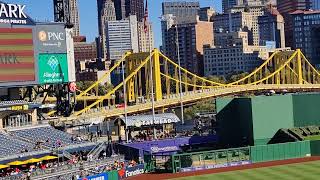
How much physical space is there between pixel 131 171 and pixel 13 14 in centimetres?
1807

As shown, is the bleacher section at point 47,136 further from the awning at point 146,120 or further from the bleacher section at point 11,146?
the awning at point 146,120

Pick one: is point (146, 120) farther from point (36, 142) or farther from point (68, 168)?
point (68, 168)

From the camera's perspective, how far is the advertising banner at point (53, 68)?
183 ft

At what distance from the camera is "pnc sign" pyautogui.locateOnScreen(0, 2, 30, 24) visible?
53.4 m

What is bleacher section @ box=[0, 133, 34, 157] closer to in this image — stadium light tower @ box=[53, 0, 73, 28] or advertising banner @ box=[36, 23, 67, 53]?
advertising banner @ box=[36, 23, 67, 53]

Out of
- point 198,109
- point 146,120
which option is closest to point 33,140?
point 146,120

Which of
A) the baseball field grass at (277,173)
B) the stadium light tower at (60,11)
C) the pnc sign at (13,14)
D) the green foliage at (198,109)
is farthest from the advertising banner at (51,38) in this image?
the green foliage at (198,109)

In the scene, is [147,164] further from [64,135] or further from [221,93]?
[221,93]

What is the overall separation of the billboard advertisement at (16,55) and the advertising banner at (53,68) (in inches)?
37.2

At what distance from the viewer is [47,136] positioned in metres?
54.7

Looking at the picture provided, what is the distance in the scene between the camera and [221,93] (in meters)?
111

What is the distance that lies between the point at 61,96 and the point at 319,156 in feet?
80.4

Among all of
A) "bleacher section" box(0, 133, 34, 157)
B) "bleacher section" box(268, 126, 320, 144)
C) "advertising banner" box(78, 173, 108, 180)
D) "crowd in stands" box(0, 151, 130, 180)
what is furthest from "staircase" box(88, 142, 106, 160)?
"bleacher section" box(268, 126, 320, 144)

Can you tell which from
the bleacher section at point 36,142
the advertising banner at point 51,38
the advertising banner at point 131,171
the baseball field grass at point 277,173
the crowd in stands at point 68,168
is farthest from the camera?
the advertising banner at point 51,38
